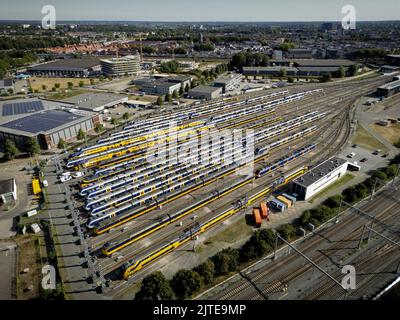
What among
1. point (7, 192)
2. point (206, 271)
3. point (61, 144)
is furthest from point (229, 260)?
point (61, 144)

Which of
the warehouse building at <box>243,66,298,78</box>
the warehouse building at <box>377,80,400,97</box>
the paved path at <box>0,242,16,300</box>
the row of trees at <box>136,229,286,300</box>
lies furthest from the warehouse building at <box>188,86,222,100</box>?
the paved path at <box>0,242,16,300</box>

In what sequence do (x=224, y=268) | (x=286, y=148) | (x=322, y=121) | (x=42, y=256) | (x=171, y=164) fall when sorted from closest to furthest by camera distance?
(x=224, y=268) < (x=42, y=256) < (x=171, y=164) < (x=286, y=148) < (x=322, y=121)

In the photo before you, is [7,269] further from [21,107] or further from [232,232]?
[21,107]

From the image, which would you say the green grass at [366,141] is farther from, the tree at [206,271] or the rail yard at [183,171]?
the tree at [206,271]

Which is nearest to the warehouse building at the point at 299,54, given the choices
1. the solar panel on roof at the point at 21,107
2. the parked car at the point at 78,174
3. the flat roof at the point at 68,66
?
the flat roof at the point at 68,66

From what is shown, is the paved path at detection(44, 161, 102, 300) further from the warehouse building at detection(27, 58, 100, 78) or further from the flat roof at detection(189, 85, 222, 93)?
the warehouse building at detection(27, 58, 100, 78)

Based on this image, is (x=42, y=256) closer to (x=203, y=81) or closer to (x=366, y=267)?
(x=366, y=267)

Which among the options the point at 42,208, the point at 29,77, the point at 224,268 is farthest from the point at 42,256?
the point at 29,77
